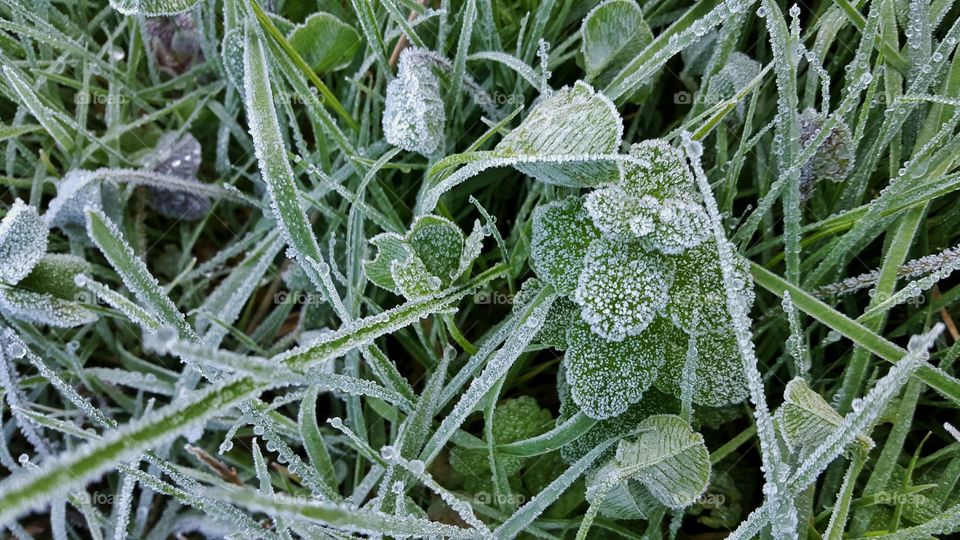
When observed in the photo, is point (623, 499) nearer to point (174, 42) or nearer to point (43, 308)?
point (43, 308)

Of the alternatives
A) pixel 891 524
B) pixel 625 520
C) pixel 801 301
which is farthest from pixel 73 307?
pixel 891 524

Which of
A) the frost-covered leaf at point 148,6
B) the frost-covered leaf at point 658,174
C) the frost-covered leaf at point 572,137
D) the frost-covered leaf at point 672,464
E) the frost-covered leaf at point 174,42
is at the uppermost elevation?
the frost-covered leaf at point 148,6

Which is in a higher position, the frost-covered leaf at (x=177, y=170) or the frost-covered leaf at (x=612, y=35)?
the frost-covered leaf at (x=612, y=35)

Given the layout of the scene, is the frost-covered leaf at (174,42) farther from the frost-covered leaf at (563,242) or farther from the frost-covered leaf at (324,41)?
the frost-covered leaf at (563,242)

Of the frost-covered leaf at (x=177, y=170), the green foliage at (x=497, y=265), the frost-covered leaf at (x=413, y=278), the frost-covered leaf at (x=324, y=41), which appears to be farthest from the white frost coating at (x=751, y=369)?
the frost-covered leaf at (x=177, y=170)

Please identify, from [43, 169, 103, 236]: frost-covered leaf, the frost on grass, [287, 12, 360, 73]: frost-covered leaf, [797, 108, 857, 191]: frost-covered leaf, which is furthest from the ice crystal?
[43, 169, 103, 236]: frost-covered leaf

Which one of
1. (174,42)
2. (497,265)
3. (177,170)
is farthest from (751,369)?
(174,42)
